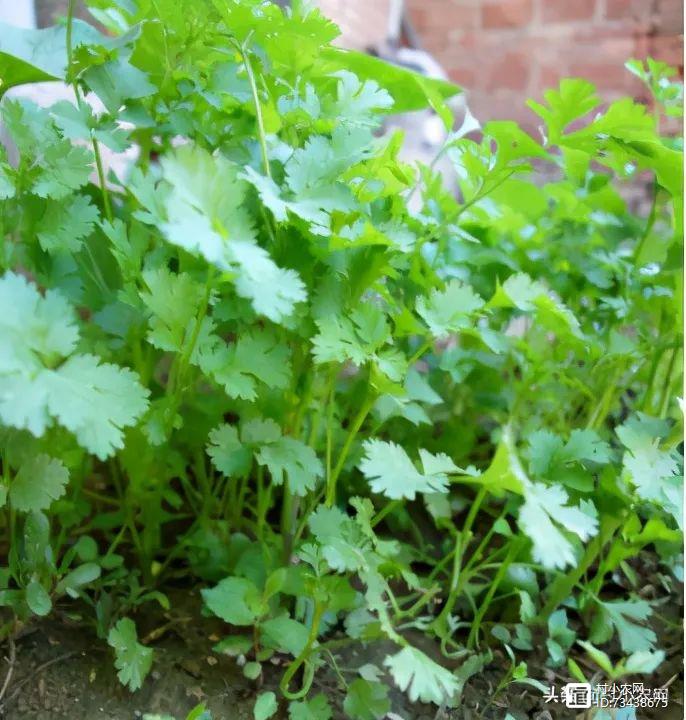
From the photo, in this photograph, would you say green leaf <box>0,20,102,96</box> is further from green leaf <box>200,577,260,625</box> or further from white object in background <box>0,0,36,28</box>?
green leaf <box>200,577,260,625</box>

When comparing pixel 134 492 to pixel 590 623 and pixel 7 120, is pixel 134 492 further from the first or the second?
pixel 590 623

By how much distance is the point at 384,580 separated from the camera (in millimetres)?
545

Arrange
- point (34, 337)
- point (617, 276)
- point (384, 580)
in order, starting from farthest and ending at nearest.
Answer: point (617, 276), point (384, 580), point (34, 337)

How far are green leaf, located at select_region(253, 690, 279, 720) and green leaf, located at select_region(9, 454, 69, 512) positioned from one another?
0.77 feet

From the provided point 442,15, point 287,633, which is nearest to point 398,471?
point 287,633

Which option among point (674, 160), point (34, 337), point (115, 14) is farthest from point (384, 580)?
point (115, 14)

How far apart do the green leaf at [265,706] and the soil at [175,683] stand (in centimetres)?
4

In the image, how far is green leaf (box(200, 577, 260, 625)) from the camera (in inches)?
22.8

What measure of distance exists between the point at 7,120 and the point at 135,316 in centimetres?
19

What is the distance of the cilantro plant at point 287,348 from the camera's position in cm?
48

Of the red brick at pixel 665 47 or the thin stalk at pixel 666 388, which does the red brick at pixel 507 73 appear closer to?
the red brick at pixel 665 47

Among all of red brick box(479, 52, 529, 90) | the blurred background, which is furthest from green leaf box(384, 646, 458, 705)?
red brick box(479, 52, 529, 90)

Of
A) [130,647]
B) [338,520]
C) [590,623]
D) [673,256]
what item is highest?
[673,256]

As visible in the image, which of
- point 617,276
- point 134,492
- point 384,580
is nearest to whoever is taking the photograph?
point 384,580
